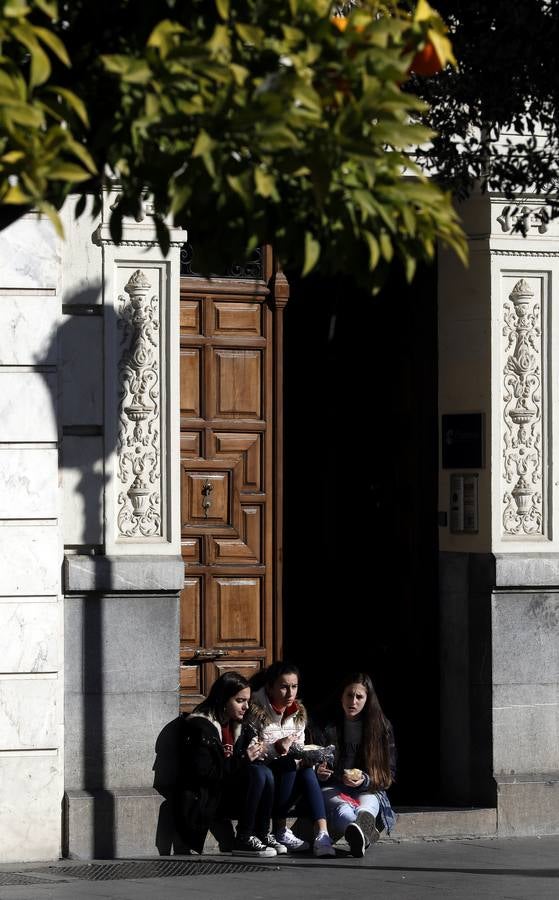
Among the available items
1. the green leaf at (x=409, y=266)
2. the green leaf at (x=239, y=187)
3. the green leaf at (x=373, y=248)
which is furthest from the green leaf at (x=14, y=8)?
the green leaf at (x=409, y=266)

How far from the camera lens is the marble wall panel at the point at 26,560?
1118 centimetres

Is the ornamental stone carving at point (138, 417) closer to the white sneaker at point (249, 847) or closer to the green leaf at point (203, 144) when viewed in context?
the white sneaker at point (249, 847)

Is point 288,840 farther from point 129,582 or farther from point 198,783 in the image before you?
point 129,582


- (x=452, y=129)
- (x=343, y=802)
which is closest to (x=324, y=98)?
(x=452, y=129)

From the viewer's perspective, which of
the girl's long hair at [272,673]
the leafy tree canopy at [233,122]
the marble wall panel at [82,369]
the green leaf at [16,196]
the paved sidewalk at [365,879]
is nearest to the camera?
the green leaf at [16,196]

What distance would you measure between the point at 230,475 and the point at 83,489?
152 centimetres

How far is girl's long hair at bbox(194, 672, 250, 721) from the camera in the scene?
11.8 m

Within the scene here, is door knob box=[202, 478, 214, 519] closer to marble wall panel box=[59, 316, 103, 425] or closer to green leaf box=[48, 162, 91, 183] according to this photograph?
marble wall panel box=[59, 316, 103, 425]

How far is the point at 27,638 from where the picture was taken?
36.7 ft

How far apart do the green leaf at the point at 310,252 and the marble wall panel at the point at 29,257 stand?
5247mm

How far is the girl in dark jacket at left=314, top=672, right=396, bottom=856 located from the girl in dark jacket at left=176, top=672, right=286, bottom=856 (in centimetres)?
49

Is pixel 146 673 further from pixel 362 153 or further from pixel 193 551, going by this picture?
pixel 362 153

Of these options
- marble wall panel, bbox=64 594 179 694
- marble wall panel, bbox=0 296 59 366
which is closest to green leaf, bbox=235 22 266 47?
marble wall panel, bbox=0 296 59 366

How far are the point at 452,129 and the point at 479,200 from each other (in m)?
2.28
